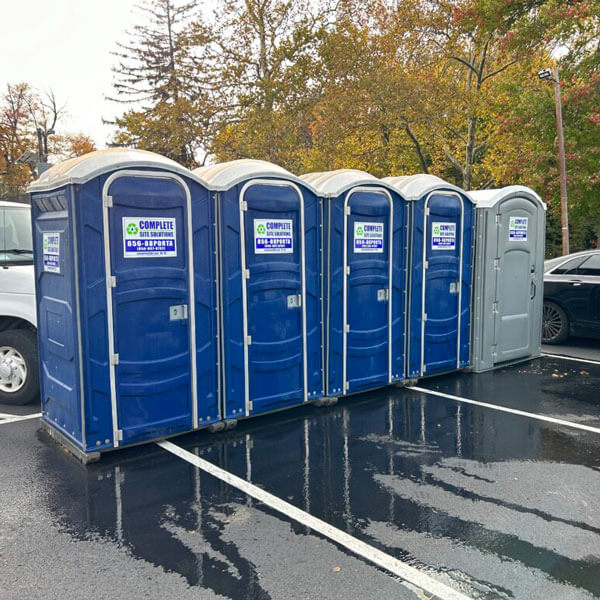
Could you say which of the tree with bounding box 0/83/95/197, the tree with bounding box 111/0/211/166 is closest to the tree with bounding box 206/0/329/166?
the tree with bounding box 111/0/211/166

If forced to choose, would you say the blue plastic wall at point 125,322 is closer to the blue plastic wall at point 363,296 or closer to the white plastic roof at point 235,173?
the white plastic roof at point 235,173

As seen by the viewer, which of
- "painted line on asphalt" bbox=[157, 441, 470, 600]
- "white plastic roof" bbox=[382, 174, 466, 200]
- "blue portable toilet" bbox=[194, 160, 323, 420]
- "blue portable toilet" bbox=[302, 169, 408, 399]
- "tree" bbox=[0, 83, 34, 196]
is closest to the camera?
"painted line on asphalt" bbox=[157, 441, 470, 600]

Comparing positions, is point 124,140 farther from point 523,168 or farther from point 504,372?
point 504,372

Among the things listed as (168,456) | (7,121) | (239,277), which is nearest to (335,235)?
(239,277)

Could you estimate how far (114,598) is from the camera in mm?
2930

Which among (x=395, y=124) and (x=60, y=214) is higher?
(x=395, y=124)

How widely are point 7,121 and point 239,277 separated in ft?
121

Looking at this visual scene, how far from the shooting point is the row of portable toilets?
4625mm

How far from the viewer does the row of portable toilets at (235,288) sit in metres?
4.62

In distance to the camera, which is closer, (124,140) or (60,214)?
(60,214)

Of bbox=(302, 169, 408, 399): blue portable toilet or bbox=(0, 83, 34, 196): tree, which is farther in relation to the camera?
bbox=(0, 83, 34, 196): tree

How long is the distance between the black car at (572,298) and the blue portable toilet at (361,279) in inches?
162

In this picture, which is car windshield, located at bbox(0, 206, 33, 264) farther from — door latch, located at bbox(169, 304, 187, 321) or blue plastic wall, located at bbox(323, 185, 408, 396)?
blue plastic wall, located at bbox(323, 185, 408, 396)

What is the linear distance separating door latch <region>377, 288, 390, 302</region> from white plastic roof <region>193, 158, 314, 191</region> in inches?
63.0
